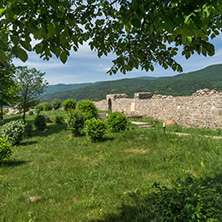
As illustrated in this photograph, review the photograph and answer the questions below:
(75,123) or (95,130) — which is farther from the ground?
(75,123)

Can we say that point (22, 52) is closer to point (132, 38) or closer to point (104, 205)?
point (132, 38)

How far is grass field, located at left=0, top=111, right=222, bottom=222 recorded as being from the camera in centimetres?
306

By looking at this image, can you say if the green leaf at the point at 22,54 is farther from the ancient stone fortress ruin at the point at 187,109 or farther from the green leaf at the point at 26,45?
the ancient stone fortress ruin at the point at 187,109

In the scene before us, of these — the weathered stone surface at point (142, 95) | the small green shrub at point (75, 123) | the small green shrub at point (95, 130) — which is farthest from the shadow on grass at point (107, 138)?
the weathered stone surface at point (142, 95)

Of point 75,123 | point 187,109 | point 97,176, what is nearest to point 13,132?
point 75,123

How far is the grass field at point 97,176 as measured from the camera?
3.06m

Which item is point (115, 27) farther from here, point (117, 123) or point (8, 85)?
point (8, 85)

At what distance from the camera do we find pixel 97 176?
14.6 feet

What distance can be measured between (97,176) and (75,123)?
236 inches

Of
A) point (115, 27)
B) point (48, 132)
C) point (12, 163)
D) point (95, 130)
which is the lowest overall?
point (12, 163)

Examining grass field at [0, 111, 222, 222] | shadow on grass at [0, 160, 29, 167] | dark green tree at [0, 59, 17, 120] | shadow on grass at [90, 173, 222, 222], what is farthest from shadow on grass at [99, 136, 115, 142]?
dark green tree at [0, 59, 17, 120]

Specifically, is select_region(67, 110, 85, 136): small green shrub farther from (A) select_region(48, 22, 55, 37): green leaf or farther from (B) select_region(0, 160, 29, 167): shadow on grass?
(A) select_region(48, 22, 55, 37): green leaf

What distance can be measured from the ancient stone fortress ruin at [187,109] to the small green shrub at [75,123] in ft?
22.3

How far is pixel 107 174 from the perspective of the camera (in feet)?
14.7
